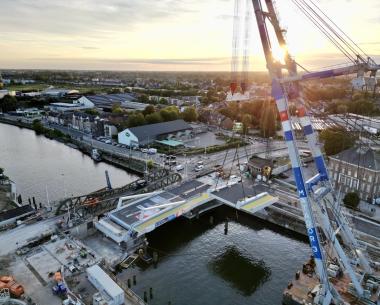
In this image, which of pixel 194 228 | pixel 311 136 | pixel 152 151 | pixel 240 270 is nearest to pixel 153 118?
pixel 152 151

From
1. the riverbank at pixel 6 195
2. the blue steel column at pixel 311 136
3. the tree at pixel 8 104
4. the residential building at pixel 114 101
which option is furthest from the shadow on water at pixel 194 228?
the tree at pixel 8 104

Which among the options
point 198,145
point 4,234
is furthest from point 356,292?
point 198,145

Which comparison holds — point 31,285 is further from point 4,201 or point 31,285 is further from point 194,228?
point 4,201

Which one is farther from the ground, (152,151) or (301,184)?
(301,184)

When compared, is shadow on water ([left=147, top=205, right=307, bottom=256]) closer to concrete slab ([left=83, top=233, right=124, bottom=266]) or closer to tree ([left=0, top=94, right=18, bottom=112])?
concrete slab ([left=83, top=233, right=124, bottom=266])

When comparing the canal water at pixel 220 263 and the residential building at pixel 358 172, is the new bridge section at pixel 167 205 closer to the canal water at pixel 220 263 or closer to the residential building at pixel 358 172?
the canal water at pixel 220 263
